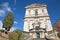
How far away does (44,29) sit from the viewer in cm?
4619

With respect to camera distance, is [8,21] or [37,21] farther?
[37,21]

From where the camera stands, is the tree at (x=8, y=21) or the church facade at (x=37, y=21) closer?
the tree at (x=8, y=21)

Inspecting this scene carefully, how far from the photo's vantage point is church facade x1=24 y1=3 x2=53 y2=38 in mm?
46156

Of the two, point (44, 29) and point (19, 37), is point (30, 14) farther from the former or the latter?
point (19, 37)

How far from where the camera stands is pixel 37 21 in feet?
161

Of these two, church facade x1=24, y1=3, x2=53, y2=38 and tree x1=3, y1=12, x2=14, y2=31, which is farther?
church facade x1=24, y1=3, x2=53, y2=38

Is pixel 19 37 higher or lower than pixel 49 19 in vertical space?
lower

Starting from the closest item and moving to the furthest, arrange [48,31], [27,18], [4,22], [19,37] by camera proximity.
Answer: [19,37] → [4,22] → [48,31] → [27,18]

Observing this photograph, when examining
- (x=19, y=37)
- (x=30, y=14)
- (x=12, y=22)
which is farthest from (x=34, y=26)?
(x=19, y=37)

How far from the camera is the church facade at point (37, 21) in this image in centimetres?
4616

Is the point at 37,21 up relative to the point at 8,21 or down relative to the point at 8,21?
down

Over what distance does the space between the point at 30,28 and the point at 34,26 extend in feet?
5.54

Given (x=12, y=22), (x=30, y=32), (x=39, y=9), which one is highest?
(x=39, y=9)

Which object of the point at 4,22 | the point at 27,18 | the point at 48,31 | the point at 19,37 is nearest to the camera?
the point at 19,37
